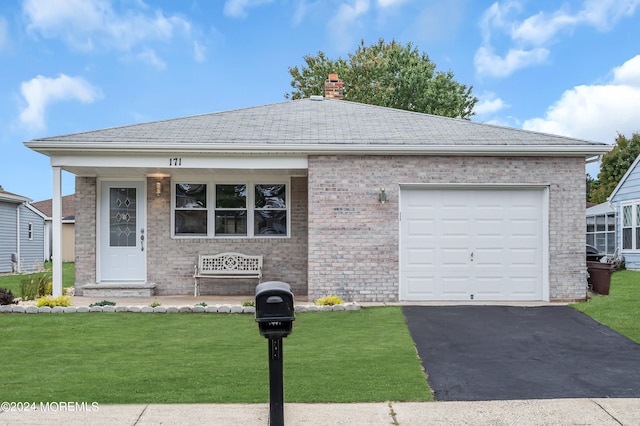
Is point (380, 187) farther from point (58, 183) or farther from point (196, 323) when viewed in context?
point (58, 183)

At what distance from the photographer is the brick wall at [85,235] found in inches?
519

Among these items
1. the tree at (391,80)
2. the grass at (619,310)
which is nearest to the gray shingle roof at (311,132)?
the grass at (619,310)

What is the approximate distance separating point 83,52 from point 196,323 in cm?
1339

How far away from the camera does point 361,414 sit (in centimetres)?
515

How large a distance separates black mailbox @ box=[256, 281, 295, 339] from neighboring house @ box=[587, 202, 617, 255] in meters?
21.7

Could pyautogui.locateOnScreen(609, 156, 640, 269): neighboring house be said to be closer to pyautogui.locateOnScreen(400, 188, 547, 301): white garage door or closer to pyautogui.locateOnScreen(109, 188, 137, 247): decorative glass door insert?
pyautogui.locateOnScreen(400, 188, 547, 301): white garage door

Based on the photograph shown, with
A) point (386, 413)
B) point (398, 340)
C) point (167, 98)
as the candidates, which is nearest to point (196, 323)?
point (398, 340)

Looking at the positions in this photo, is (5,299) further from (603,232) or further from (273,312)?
(603,232)

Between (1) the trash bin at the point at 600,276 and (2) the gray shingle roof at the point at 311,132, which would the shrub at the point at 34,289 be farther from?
(1) the trash bin at the point at 600,276

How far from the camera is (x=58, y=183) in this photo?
1175 cm

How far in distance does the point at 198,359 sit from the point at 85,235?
7256 mm

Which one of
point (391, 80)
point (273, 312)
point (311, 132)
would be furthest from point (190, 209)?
point (391, 80)

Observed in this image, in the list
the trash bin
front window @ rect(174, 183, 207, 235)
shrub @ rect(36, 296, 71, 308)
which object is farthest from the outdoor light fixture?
shrub @ rect(36, 296, 71, 308)

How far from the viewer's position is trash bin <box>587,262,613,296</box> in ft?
41.2
